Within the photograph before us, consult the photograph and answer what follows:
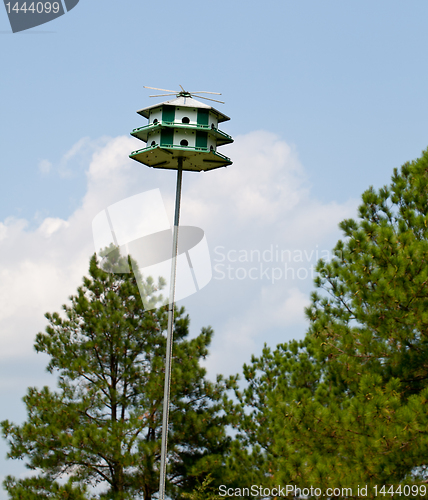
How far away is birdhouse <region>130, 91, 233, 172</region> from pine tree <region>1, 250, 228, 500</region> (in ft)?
11.7

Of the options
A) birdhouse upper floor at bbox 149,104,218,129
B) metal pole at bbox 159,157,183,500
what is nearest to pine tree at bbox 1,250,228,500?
metal pole at bbox 159,157,183,500

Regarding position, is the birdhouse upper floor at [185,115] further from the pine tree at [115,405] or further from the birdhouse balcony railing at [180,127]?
the pine tree at [115,405]

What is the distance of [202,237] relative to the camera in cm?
888

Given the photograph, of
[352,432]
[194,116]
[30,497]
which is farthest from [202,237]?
[30,497]

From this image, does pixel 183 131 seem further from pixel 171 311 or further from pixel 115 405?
pixel 115 405

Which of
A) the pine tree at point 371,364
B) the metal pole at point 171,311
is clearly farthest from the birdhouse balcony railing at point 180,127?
the pine tree at point 371,364

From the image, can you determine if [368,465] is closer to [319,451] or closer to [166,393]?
[319,451]

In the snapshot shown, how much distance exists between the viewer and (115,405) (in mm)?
10469

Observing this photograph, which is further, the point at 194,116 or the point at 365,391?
the point at 194,116

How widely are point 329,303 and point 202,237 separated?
2365mm

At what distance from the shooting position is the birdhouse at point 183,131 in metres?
8.14

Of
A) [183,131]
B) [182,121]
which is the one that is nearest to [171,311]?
[183,131]

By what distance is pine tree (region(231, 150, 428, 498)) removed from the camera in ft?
18.2

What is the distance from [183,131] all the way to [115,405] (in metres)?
5.45
